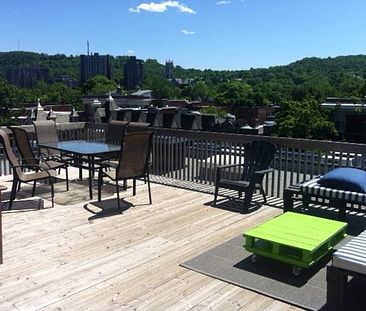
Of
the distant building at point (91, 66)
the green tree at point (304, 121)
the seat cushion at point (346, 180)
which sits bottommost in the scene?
the green tree at point (304, 121)

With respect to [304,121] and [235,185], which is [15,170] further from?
[304,121]

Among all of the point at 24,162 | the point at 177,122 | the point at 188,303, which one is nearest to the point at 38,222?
the point at 24,162

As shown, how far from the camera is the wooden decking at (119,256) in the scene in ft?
9.49

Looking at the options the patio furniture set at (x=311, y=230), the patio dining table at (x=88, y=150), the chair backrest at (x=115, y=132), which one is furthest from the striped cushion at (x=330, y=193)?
the chair backrest at (x=115, y=132)

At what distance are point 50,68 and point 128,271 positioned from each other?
10702cm

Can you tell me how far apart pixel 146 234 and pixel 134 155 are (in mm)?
1281

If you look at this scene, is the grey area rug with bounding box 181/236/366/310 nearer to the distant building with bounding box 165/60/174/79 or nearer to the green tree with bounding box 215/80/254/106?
the green tree with bounding box 215/80/254/106

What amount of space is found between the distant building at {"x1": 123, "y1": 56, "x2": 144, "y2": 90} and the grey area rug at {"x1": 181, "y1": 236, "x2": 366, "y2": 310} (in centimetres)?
10776

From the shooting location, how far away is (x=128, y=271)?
3396 millimetres

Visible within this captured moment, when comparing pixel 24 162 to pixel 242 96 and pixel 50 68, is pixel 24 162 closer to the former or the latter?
pixel 242 96

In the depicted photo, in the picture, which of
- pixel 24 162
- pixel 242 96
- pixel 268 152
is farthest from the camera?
pixel 242 96

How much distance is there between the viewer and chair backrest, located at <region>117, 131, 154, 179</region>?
5062 mm

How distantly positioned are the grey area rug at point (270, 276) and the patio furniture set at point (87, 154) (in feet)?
6.07

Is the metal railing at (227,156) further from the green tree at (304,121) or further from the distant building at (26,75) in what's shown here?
the distant building at (26,75)
